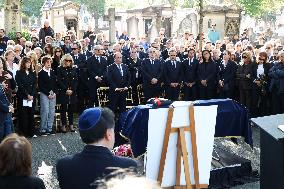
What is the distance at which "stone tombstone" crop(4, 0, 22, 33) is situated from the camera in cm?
2094

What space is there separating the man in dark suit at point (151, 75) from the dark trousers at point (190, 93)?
32.4 inches

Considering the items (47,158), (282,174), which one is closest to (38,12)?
(47,158)

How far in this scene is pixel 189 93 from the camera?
46.2ft

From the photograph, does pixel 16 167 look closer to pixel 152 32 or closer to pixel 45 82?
pixel 45 82

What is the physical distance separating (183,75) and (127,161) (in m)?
10.7

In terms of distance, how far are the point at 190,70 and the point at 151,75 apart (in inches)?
45.0

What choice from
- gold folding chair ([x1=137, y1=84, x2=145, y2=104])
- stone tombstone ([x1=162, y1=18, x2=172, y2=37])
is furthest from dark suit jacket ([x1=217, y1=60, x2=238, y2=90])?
stone tombstone ([x1=162, y1=18, x2=172, y2=37])

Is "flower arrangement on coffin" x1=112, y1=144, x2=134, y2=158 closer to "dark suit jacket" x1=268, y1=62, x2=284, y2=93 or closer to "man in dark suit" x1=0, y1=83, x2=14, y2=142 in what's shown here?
"man in dark suit" x1=0, y1=83, x2=14, y2=142

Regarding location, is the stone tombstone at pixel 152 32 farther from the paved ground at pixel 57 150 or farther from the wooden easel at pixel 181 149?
the wooden easel at pixel 181 149

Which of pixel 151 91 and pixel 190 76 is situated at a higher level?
pixel 190 76

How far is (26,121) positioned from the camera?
1134 centimetres

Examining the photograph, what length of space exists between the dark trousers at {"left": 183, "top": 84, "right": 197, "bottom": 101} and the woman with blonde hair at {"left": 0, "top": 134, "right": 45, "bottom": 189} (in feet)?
35.0

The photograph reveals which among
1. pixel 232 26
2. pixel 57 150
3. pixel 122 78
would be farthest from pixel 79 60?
pixel 232 26

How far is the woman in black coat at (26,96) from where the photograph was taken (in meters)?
11.0
